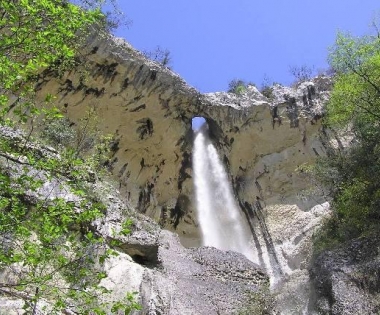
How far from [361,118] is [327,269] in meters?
6.93

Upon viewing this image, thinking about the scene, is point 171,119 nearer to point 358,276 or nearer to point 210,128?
point 210,128

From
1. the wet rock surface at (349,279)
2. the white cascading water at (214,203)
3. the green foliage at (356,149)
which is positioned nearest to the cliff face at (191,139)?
the white cascading water at (214,203)

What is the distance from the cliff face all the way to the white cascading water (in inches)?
19.2

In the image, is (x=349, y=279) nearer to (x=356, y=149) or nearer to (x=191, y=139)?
(x=356, y=149)

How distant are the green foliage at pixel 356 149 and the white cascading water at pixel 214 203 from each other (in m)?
7.27

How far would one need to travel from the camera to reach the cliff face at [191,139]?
22859 millimetres

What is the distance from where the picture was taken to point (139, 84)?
2366cm

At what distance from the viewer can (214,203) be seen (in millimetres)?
26766

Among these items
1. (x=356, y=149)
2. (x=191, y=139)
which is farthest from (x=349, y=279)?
(x=191, y=139)

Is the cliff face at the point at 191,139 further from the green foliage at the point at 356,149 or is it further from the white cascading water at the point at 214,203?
the green foliage at the point at 356,149

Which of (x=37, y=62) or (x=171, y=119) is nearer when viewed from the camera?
(x=37, y=62)

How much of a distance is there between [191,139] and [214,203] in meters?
3.91

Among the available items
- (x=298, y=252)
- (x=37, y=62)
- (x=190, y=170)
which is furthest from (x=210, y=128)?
(x=37, y=62)

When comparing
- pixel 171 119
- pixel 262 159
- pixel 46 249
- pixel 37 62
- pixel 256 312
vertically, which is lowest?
pixel 46 249
